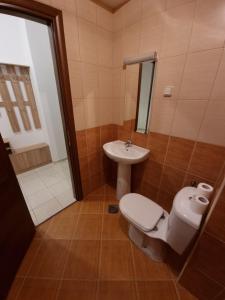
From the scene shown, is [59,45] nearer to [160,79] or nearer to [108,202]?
[160,79]

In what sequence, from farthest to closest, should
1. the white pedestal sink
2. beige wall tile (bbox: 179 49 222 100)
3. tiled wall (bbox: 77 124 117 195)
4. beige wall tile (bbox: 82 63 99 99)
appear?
tiled wall (bbox: 77 124 117 195) < the white pedestal sink < beige wall tile (bbox: 82 63 99 99) < beige wall tile (bbox: 179 49 222 100)

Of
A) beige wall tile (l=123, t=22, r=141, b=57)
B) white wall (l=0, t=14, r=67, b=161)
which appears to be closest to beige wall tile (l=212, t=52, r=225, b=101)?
beige wall tile (l=123, t=22, r=141, b=57)

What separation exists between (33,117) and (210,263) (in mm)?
3008

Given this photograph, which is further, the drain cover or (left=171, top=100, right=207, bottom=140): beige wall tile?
the drain cover

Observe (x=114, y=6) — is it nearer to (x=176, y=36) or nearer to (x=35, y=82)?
(x=176, y=36)

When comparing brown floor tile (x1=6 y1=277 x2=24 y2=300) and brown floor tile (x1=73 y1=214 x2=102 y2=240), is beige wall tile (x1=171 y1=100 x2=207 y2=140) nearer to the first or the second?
brown floor tile (x1=73 y1=214 x2=102 y2=240)

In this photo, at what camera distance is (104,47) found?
4.85 feet

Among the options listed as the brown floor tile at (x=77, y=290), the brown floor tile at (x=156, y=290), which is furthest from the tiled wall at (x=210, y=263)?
the brown floor tile at (x=77, y=290)

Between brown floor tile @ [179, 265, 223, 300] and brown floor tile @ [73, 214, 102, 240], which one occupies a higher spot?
brown floor tile @ [179, 265, 223, 300]

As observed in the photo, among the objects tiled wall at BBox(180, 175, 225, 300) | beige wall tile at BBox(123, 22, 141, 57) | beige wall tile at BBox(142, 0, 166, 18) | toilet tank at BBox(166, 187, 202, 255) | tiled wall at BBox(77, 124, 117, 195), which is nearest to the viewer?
tiled wall at BBox(180, 175, 225, 300)

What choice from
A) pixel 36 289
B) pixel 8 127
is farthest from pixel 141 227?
pixel 8 127

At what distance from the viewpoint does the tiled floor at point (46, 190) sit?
68.7 inches

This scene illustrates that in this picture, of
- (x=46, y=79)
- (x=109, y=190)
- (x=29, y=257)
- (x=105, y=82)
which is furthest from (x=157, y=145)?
(x=46, y=79)

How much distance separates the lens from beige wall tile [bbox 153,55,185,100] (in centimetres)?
111
